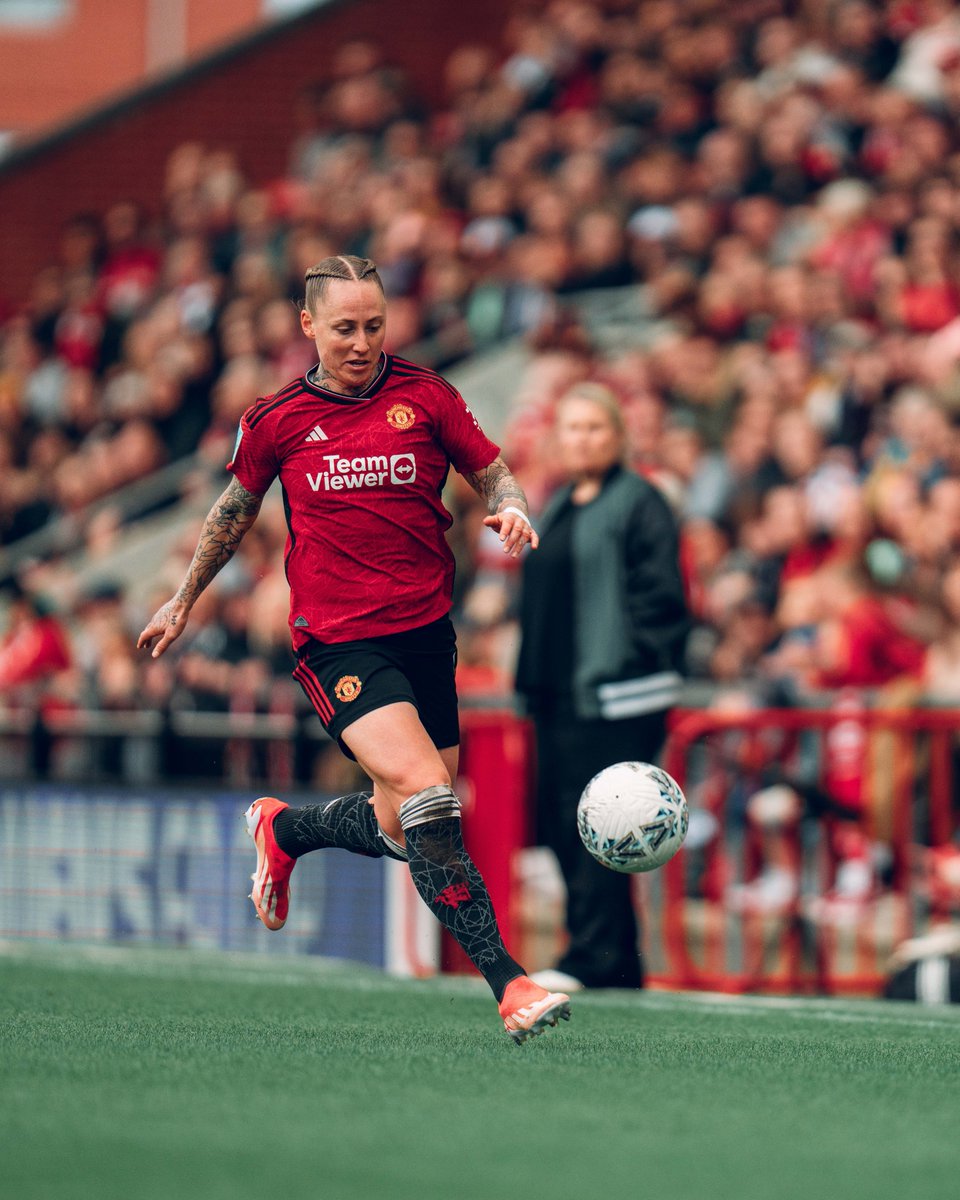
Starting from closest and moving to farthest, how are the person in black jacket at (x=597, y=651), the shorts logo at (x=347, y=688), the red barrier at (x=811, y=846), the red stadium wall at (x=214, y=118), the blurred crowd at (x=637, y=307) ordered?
the shorts logo at (x=347, y=688) → the person in black jacket at (x=597, y=651) → the red barrier at (x=811, y=846) → the blurred crowd at (x=637, y=307) → the red stadium wall at (x=214, y=118)

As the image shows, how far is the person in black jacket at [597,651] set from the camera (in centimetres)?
839

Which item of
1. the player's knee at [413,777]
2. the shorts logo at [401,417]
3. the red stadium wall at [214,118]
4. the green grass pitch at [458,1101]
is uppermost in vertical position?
the red stadium wall at [214,118]

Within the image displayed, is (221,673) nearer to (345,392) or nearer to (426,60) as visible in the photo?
(345,392)

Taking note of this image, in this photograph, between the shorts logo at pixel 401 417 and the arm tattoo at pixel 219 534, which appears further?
the arm tattoo at pixel 219 534

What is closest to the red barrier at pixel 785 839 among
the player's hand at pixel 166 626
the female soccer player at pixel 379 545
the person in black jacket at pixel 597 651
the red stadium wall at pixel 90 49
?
the person in black jacket at pixel 597 651

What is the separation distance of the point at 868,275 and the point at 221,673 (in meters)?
4.63

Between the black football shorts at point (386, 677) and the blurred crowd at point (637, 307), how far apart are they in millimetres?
3135

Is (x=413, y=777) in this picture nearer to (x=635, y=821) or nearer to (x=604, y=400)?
(x=635, y=821)

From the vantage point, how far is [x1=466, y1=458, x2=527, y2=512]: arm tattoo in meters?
6.29

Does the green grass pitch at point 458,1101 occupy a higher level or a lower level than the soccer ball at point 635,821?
lower

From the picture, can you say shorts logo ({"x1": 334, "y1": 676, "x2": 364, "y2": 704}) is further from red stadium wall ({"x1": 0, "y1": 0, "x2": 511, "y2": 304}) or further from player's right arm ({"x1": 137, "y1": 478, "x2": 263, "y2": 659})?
red stadium wall ({"x1": 0, "y1": 0, "x2": 511, "y2": 304})

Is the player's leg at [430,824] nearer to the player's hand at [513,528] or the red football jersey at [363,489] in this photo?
the red football jersey at [363,489]

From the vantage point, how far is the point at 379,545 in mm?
6301

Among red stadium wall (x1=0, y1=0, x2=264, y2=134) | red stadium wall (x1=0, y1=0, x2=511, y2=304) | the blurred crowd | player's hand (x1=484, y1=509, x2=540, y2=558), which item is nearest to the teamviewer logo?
player's hand (x1=484, y1=509, x2=540, y2=558)
